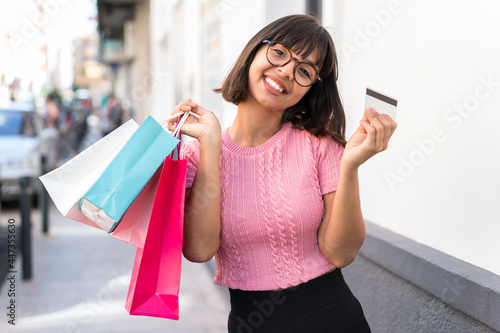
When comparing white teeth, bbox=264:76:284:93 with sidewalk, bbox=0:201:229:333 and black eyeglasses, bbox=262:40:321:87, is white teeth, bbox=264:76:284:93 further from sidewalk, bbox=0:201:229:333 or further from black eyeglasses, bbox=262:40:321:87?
sidewalk, bbox=0:201:229:333

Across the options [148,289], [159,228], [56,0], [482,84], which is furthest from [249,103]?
[56,0]

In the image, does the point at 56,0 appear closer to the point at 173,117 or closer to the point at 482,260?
the point at 173,117

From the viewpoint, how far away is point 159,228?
5.09 ft

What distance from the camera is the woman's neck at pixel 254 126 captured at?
183 centimetres

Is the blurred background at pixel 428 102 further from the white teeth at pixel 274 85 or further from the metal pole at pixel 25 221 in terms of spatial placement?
the white teeth at pixel 274 85

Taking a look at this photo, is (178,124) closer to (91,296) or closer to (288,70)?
(288,70)

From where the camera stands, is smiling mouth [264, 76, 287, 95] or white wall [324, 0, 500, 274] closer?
smiling mouth [264, 76, 287, 95]

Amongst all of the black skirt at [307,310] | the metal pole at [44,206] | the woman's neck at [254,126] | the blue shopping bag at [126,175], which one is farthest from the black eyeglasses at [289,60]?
the metal pole at [44,206]

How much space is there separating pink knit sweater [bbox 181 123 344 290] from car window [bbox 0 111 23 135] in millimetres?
7585

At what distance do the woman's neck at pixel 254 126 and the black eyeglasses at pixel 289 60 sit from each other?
19cm

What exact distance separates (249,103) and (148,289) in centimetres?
72

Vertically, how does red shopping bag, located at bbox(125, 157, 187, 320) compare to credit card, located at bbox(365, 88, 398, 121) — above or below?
below

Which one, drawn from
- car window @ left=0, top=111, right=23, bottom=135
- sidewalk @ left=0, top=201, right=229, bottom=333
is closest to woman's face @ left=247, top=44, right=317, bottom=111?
sidewalk @ left=0, top=201, right=229, bottom=333

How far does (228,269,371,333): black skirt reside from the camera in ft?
5.47
